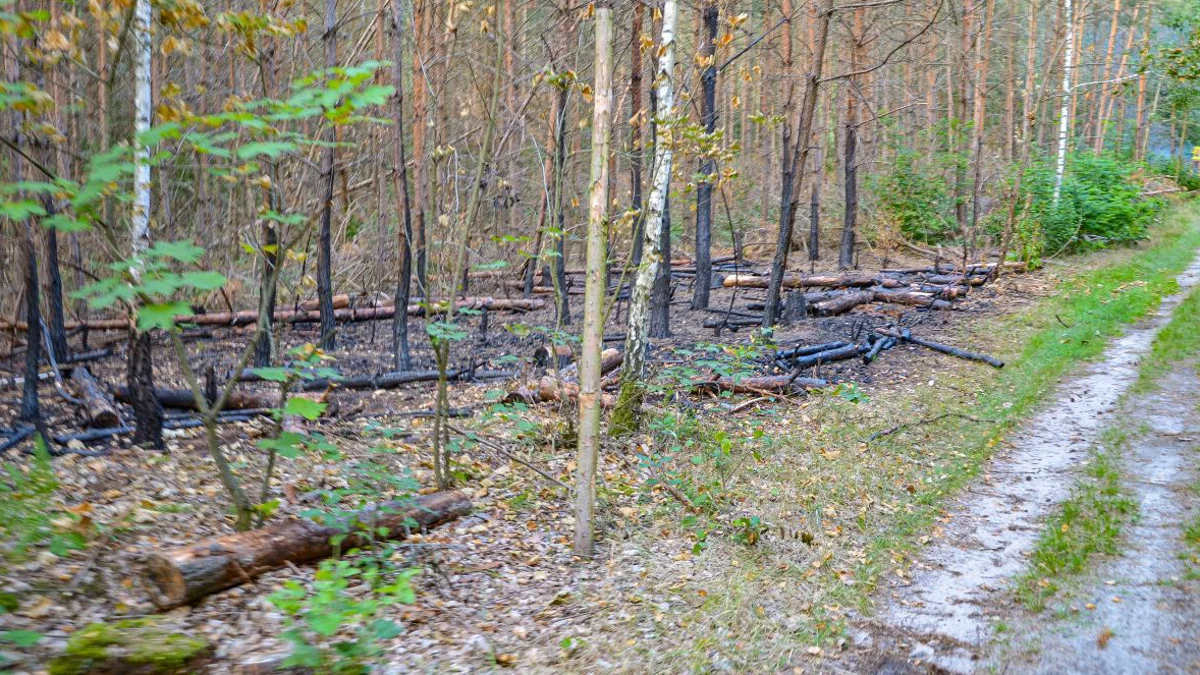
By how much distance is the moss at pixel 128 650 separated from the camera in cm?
316

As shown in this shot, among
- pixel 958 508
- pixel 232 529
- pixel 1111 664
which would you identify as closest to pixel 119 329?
pixel 232 529

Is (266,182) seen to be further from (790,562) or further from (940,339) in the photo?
(940,339)

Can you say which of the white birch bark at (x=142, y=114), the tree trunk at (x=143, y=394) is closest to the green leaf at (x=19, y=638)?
the white birch bark at (x=142, y=114)

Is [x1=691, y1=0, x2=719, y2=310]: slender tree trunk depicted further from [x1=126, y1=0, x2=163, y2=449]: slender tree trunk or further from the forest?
[x1=126, y1=0, x2=163, y2=449]: slender tree trunk

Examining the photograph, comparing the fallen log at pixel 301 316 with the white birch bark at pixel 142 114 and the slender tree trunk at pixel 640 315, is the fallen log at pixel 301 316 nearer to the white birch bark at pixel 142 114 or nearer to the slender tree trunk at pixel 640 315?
the slender tree trunk at pixel 640 315

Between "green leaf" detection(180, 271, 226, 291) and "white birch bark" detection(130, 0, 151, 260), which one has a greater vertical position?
"white birch bark" detection(130, 0, 151, 260)

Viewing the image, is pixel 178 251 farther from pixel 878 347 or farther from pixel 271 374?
pixel 878 347

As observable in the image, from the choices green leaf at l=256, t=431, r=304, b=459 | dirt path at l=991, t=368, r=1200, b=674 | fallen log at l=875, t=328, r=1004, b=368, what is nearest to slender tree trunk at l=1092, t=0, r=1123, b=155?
fallen log at l=875, t=328, r=1004, b=368

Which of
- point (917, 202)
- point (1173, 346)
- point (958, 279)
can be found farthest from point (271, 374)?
point (917, 202)

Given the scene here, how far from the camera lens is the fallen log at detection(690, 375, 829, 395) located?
8914 mm

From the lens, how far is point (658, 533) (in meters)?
5.86

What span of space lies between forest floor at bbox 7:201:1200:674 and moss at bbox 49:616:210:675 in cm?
12

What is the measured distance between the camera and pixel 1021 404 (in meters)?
9.05

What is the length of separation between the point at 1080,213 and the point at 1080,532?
52.2ft
